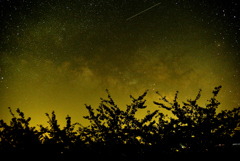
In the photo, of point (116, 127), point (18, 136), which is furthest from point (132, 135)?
→ point (18, 136)

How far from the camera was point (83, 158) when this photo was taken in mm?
3865

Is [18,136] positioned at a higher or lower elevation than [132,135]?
higher

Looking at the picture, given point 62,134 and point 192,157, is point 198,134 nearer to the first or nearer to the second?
point 192,157

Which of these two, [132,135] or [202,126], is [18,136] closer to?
[132,135]

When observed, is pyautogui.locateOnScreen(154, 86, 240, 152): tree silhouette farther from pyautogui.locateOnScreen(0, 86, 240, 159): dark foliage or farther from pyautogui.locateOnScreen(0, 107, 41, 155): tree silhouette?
pyautogui.locateOnScreen(0, 107, 41, 155): tree silhouette

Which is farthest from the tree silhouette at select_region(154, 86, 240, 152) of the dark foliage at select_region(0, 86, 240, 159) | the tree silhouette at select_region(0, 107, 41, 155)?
the tree silhouette at select_region(0, 107, 41, 155)

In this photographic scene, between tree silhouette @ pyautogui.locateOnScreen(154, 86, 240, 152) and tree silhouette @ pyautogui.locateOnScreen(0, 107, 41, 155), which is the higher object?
tree silhouette @ pyautogui.locateOnScreen(0, 107, 41, 155)

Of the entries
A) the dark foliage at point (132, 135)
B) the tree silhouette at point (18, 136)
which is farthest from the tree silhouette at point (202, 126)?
the tree silhouette at point (18, 136)

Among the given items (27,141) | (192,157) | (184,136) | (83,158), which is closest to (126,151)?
(83,158)

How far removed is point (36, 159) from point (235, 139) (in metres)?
7.40

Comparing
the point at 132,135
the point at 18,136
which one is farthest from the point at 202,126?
the point at 18,136

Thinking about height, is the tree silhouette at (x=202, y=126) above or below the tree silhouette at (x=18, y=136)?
below

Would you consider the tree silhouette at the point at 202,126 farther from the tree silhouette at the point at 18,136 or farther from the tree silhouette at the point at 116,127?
the tree silhouette at the point at 18,136

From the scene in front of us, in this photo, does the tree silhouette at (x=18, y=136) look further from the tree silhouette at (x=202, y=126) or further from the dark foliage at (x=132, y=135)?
the tree silhouette at (x=202, y=126)
